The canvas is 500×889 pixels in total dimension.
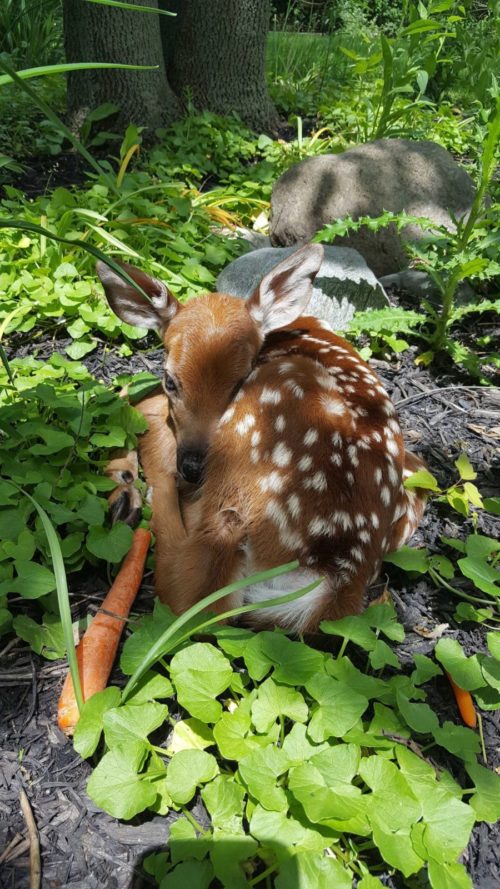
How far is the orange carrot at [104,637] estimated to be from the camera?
1.73 metres

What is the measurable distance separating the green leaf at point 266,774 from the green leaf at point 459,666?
0.55 meters

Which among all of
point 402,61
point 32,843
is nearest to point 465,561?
point 32,843

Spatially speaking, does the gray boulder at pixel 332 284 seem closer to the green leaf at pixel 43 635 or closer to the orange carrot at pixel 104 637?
the orange carrot at pixel 104 637

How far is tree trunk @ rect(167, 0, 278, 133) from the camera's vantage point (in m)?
5.29

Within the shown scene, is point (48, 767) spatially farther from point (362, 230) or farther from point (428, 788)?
point (362, 230)

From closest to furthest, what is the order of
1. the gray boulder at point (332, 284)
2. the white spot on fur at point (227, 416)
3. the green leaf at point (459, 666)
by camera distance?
the green leaf at point (459, 666) → the white spot on fur at point (227, 416) → the gray boulder at point (332, 284)

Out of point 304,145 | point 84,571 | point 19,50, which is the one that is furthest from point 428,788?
point 19,50

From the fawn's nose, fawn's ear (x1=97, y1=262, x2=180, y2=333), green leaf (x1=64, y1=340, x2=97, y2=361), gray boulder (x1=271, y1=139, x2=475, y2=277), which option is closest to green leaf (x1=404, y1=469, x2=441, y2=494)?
the fawn's nose

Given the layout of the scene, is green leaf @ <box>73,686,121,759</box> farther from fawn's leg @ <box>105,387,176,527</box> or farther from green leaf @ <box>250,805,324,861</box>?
fawn's leg @ <box>105,387,176,527</box>

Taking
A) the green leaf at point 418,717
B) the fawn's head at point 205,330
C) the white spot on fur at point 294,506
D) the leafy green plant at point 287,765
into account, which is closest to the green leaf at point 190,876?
the leafy green plant at point 287,765

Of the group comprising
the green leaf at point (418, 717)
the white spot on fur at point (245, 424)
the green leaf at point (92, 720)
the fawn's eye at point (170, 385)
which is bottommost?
the green leaf at point (418, 717)

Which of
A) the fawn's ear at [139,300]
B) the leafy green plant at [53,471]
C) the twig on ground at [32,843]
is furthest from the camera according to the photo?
the fawn's ear at [139,300]

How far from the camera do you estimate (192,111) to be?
210 inches

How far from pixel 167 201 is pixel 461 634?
123 inches
